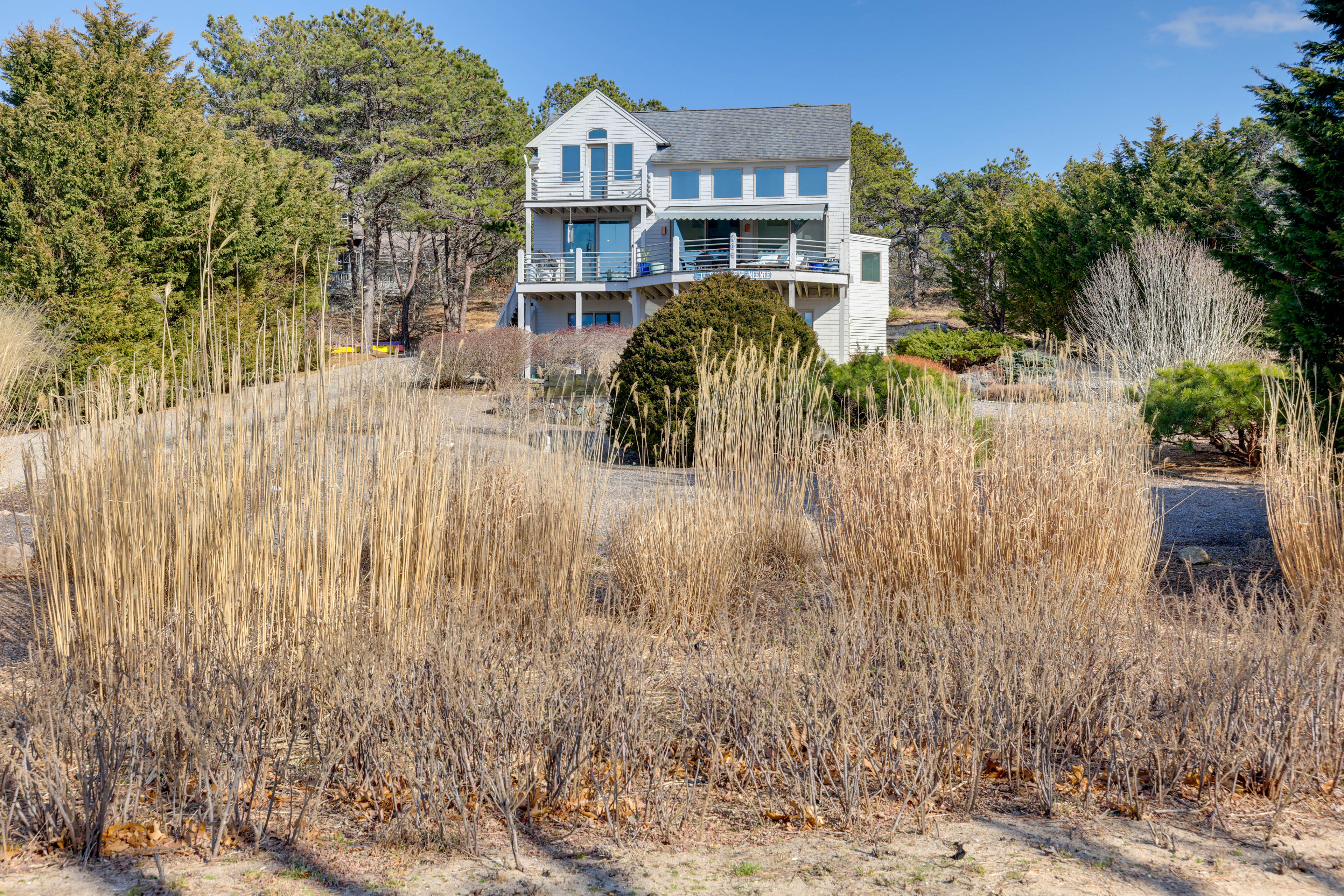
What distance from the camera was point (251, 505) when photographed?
300 cm

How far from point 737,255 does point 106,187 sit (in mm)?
15440

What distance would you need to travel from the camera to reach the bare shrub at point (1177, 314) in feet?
49.9

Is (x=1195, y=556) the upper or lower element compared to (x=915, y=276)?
lower

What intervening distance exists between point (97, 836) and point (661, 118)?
28.0 meters

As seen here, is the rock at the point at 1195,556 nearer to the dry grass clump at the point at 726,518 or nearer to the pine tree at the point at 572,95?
the dry grass clump at the point at 726,518

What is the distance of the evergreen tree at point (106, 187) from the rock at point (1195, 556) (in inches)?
401

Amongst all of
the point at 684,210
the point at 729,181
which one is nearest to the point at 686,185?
the point at 684,210

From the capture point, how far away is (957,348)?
2395cm

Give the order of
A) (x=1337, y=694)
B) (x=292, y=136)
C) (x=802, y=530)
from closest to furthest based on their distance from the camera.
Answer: (x=1337, y=694) < (x=802, y=530) < (x=292, y=136)

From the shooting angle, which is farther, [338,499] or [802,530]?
[802,530]

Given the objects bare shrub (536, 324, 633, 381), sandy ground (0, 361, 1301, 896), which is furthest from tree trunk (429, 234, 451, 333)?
sandy ground (0, 361, 1301, 896)

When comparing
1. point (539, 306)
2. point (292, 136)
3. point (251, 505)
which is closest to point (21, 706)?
point (251, 505)

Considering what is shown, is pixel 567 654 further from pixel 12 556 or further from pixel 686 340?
pixel 686 340

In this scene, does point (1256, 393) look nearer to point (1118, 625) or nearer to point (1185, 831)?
point (1118, 625)
